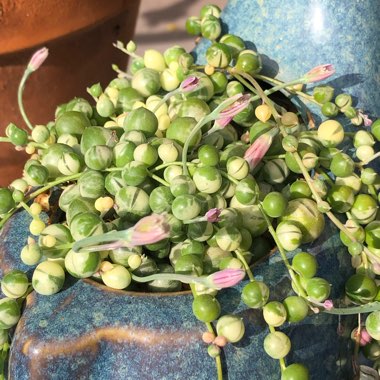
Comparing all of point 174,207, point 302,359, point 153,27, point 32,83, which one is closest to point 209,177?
point 174,207

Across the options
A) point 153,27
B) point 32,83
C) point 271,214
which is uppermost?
point 271,214

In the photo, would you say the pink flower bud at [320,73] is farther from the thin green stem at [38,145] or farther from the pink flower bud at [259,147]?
the thin green stem at [38,145]

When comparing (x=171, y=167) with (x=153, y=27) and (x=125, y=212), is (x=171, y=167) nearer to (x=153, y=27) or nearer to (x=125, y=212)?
(x=125, y=212)

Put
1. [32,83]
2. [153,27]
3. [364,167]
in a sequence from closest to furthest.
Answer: [364,167] < [32,83] < [153,27]

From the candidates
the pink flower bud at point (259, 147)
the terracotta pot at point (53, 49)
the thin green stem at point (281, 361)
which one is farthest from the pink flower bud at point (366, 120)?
the terracotta pot at point (53, 49)

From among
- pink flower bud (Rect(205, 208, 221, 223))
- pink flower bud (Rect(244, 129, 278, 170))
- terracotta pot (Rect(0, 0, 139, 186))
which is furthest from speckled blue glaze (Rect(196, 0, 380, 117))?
terracotta pot (Rect(0, 0, 139, 186))

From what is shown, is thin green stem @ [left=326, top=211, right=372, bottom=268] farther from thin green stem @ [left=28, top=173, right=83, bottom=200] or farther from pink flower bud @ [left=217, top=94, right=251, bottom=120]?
thin green stem @ [left=28, top=173, right=83, bottom=200]

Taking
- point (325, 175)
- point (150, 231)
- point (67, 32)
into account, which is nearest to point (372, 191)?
point (325, 175)
